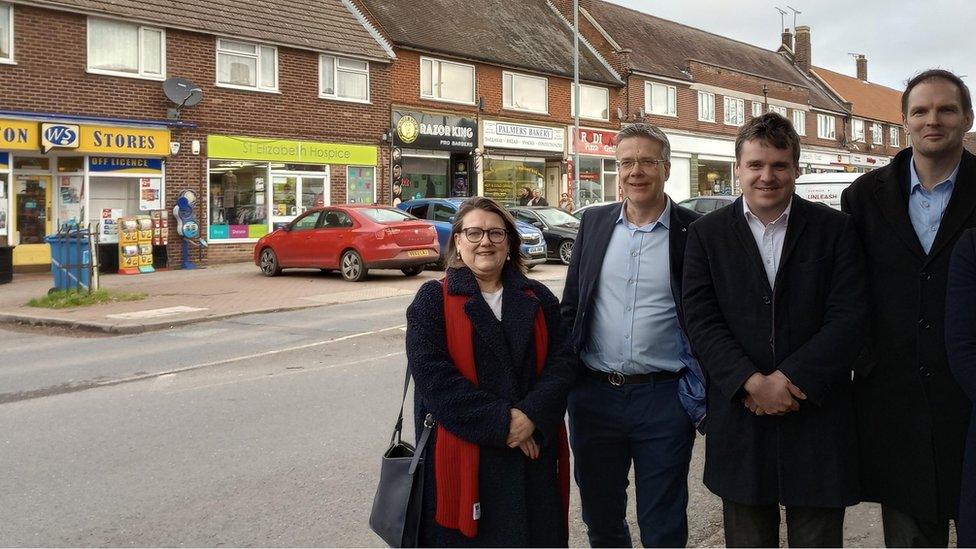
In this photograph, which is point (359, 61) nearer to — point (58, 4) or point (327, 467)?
point (58, 4)

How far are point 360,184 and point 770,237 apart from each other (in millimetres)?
21982

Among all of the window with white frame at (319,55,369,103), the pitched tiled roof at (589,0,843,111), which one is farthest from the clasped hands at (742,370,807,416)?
the pitched tiled roof at (589,0,843,111)

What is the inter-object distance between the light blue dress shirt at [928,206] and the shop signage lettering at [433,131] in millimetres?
22920

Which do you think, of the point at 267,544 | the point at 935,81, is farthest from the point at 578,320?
the point at 267,544

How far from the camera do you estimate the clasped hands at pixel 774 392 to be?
→ 2.86 metres

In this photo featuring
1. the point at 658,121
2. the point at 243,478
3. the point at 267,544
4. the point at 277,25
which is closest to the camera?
the point at 267,544

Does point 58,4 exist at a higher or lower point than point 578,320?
higher

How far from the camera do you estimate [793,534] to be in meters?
3.04

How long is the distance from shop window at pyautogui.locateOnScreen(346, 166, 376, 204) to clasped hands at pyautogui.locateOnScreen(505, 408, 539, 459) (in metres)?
21.5

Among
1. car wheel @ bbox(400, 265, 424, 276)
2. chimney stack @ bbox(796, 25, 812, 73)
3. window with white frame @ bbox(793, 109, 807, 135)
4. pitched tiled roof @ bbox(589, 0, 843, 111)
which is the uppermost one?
chimney stack @ bbox(796, 25, 812, 73)

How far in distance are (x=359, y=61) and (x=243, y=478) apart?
2085cm

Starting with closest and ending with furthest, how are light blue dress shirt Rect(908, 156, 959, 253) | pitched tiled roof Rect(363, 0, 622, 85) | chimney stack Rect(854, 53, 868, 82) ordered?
1. light blue dress shirt Rect(908, 156, 959, 253)
2. pitched tiled roof Rect(363, 0, 622, 85)
3. chimney stack Rect(854, 53, 868, 82)

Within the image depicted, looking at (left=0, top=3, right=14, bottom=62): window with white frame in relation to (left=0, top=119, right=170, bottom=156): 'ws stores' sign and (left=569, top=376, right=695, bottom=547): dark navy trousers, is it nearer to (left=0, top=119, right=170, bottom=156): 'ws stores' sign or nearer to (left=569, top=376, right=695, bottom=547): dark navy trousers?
(left=0, top=119, right=170, bottom=156): 'ws stores' sign

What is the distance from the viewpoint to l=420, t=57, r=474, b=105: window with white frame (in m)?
26.3
